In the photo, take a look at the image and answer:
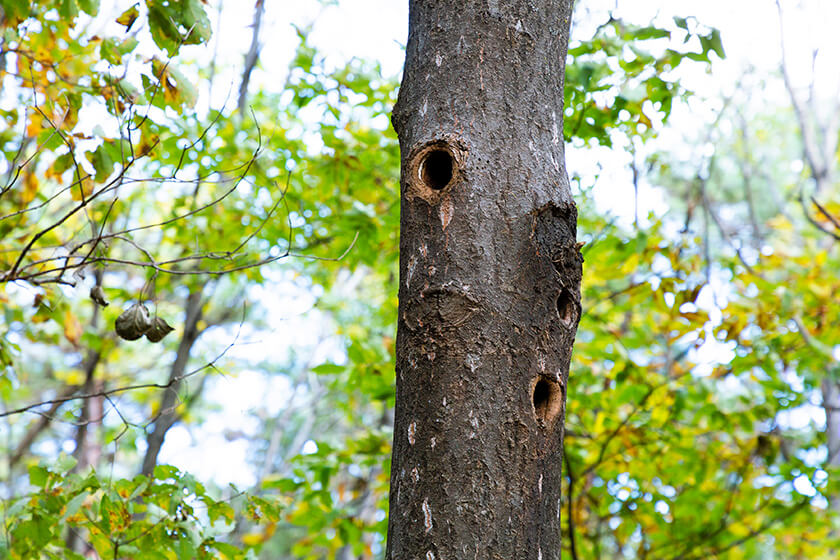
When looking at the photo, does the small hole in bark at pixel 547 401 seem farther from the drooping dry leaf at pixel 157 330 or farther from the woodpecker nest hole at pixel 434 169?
the drooping dry leaf at pixel 157 330

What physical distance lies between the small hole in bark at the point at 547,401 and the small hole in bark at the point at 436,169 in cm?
46

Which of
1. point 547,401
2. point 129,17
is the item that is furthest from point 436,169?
point 129,17

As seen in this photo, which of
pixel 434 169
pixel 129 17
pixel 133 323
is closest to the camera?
pixel 434 169

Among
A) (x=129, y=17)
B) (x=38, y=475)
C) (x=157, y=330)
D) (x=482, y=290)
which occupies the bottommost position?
(x=38, y=475)

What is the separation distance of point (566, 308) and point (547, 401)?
0.67 ft

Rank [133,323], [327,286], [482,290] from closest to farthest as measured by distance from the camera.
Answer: [482,290] → [133,323] → [327,286]

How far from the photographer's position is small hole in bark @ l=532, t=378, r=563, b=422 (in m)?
1.35

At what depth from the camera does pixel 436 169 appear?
4.99 feet

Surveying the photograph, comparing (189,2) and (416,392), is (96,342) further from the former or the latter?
(416,392)

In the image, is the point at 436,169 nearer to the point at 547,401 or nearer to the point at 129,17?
the point at 547,401

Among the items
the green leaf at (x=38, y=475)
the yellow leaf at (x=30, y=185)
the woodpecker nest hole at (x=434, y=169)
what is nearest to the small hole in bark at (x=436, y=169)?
the woodpecker nest hole at (x=434, y=169)

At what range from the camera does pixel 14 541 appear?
92.9 inches

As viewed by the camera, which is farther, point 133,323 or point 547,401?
point 133,323

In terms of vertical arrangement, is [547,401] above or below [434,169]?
below
